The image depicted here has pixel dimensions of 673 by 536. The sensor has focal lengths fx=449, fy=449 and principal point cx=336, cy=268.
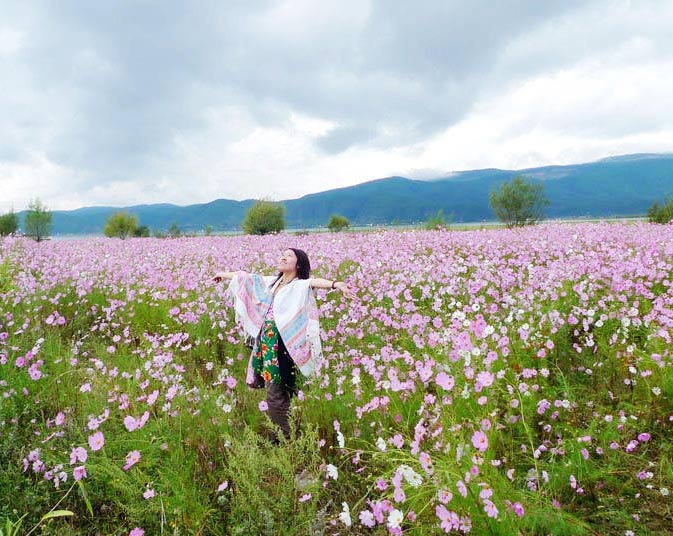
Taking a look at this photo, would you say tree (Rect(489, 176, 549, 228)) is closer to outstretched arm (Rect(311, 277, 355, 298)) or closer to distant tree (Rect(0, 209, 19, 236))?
outstretched arm (Rect(311, 277, 355, 298))

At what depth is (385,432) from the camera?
3541 millimetres

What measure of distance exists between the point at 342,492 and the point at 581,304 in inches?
143

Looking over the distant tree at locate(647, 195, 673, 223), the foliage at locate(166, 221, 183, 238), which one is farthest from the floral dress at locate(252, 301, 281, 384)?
the foliage at locate(166, 221, 183, 238)

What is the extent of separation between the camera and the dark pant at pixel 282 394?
3.98 m

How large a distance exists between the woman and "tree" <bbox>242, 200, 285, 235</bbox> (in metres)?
39.7

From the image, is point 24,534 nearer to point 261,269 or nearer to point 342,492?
point 342,492

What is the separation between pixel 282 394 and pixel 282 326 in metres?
0.62

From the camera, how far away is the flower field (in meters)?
2.64

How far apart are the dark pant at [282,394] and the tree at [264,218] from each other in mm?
40029

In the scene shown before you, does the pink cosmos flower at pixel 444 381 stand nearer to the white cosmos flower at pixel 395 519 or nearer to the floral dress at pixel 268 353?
the white cosmos flower at pixel 395 519

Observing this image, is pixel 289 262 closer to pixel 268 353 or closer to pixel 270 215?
pixel 268 353

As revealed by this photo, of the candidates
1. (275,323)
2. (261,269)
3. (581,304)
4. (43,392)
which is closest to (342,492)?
(275,323)

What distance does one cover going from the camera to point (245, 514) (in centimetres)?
292

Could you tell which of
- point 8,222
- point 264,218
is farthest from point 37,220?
point 264,218
